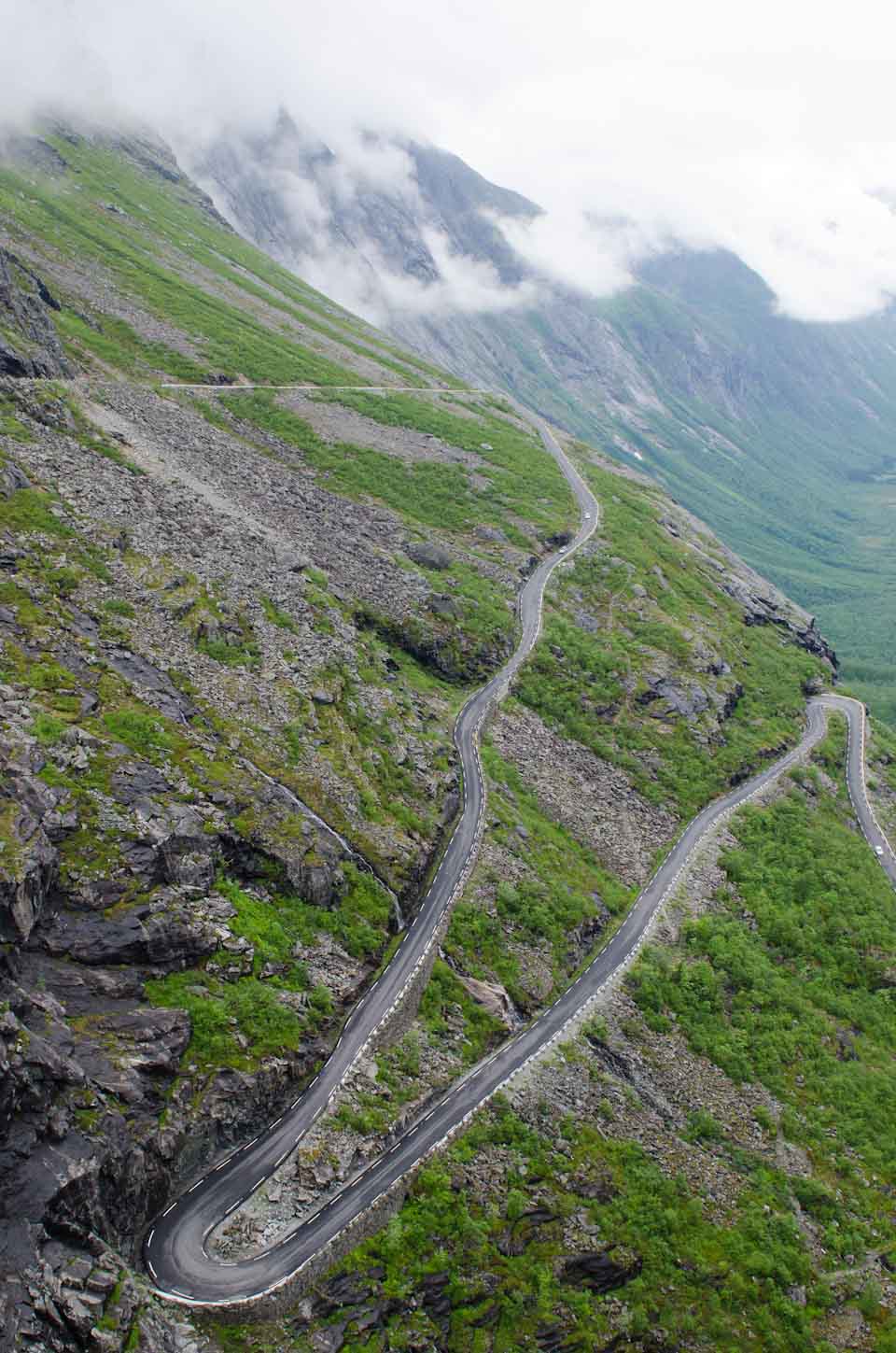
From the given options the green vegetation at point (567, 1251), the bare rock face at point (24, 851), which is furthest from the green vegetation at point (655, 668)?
the bare rock face at point (24, 851)

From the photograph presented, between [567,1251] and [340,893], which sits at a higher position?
[340,893]

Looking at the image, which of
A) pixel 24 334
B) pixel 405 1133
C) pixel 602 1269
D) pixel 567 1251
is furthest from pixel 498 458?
pixel 602 1269

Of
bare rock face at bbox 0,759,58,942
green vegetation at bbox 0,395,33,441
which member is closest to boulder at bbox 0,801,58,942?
bare rock face at bbox 0,759,58,942

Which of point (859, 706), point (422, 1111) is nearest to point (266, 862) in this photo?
point (422, 1111)

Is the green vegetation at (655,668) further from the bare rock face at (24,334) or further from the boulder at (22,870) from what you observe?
the bare rock face at (24,334)

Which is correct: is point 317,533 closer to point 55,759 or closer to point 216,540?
point 216,540

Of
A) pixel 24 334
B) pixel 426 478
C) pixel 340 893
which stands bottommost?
pixel 340 893

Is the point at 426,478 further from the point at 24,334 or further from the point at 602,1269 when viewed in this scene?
the point at 602,1269
